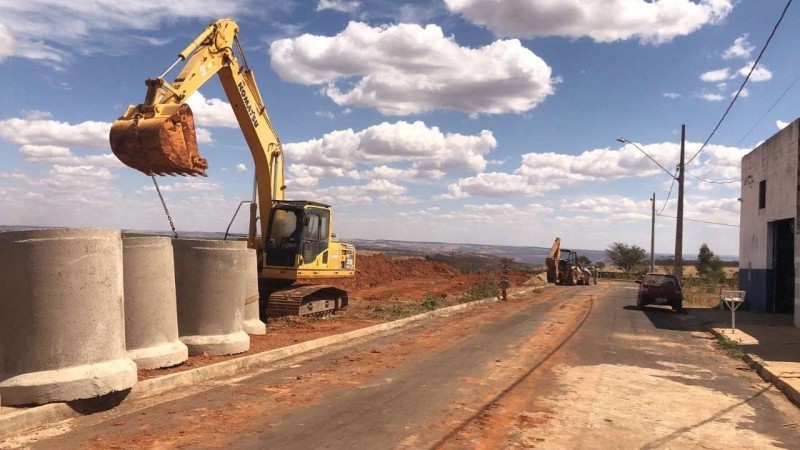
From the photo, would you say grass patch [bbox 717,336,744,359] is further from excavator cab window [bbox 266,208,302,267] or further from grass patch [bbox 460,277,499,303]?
grass patch [bbox 460,277,499,303]

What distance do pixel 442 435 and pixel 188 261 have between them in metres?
5.82

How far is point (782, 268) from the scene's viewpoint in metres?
21.9

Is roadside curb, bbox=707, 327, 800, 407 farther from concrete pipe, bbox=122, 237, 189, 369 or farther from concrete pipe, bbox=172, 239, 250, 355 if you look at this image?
concrete pipe, bbox=122, 237, 189, 369

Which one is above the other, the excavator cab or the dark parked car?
the excavator cab

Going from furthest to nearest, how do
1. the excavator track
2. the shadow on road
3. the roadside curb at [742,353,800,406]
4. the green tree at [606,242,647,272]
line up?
the green tree at [606,242,647,272] < the shadow on road < the excavator track < the roadside curb at [742,353,800,406]

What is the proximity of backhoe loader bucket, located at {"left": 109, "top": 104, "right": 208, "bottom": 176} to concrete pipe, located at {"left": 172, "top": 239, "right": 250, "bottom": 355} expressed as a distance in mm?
1923

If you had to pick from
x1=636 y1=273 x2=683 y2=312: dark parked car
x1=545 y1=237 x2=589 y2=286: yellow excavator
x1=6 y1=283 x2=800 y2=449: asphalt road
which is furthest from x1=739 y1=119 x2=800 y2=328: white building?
x1=545 y1=237 x2=589 y2=286: yellow excavator

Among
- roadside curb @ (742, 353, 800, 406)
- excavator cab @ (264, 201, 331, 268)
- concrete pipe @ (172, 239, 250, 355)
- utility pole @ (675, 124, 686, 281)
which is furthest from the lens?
utility pole @ (675, 124, 686, 281)

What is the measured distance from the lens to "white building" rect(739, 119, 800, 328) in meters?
19.5

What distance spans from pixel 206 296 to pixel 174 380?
87.4 inches

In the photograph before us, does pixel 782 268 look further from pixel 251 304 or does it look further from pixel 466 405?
pixel 466 405

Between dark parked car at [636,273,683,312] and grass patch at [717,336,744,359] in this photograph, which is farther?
dark parked car at [636,273,683,312]

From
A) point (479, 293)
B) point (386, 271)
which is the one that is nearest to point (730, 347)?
point (479, 293)

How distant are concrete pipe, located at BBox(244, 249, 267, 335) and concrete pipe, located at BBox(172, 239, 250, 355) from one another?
2.18 m
